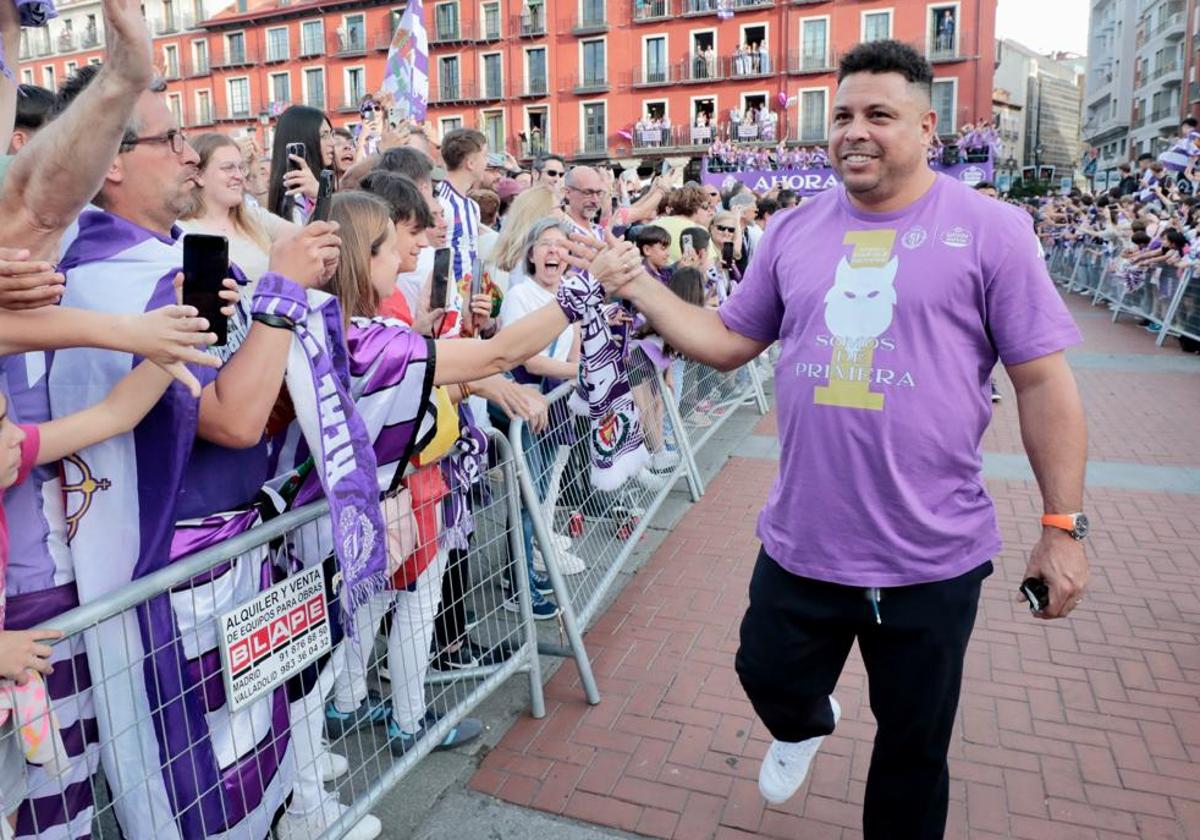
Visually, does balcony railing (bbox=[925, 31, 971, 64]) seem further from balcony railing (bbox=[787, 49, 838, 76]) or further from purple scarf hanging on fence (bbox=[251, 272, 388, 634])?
purple scarf hanging on fence (bbox=[251, 272, 388, 634])

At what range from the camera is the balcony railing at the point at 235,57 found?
165ft

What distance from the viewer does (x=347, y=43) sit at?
4738 centimetres

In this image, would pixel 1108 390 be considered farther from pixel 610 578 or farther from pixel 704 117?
pixel 704 117

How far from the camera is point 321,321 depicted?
2074mm

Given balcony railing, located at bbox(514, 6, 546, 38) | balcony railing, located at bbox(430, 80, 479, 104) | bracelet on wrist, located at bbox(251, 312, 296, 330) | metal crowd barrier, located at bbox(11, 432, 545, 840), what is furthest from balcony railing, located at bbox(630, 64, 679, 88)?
bracelet on wrist, located at bbox(251, 312, 296, 330)

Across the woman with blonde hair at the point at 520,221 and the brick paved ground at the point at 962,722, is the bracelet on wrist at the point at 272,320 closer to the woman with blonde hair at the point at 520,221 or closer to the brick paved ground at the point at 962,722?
the brick paved ground at the point at 962,722

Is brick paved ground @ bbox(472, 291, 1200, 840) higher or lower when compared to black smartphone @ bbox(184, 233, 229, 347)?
lower

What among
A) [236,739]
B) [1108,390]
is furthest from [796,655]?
[1108,390]

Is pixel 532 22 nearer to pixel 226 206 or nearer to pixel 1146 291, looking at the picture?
pixel 1146 291

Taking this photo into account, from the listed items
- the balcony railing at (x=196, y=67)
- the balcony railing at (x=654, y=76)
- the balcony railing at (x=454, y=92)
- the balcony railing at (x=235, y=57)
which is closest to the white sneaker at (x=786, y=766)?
the balcony railing at (x=654, y=76)

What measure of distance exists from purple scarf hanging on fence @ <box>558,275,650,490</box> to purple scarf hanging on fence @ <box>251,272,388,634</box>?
1.29m

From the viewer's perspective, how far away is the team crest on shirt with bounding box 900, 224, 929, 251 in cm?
223

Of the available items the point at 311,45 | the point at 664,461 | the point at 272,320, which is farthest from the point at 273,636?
the point at 311,45

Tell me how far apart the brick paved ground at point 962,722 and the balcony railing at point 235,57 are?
176ft
